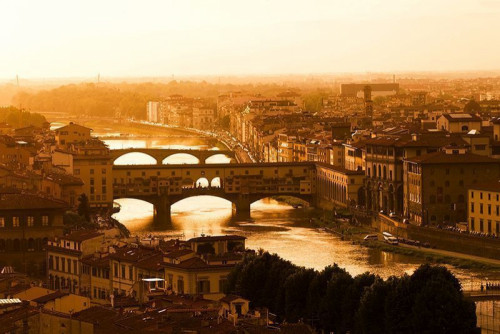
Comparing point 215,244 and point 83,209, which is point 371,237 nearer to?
point 83,209

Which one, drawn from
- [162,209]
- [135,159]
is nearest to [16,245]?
[162,209]

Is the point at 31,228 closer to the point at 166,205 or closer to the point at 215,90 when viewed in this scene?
the point at 166,205

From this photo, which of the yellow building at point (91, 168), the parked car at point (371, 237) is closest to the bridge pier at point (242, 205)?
the yellow building at point (91, 168)

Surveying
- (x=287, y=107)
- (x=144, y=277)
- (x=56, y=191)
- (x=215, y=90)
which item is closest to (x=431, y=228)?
(x=56, y=191)

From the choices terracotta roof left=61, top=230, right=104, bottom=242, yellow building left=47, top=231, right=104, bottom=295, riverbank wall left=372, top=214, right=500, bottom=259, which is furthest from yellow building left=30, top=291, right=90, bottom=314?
riverbank wall left=372, top=214, right=500, bottom=259

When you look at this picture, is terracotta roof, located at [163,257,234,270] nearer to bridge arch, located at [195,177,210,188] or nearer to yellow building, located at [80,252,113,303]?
yellow building, located at [80,252,113,303]
